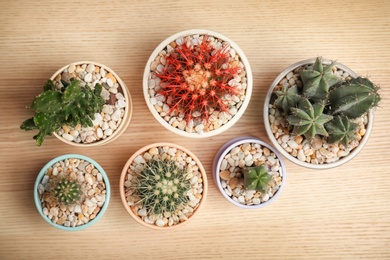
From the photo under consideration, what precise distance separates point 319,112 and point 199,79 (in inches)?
15.5

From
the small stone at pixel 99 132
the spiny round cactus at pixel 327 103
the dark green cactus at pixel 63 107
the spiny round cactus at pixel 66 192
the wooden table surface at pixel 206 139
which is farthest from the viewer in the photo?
the wooden table surface at pixel 206 139

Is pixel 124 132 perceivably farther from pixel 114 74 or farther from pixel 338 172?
pixel 338 172

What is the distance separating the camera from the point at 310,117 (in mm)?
1279

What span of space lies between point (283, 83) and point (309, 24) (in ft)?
1.04

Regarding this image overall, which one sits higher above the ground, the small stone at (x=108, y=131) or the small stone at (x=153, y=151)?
the small stone at (x=108, y=131)

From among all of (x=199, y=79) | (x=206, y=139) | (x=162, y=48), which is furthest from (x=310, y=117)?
(x=162, y=48)

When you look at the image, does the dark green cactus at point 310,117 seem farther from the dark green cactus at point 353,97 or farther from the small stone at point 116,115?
the small stone at point 116,115

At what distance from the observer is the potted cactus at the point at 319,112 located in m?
1.30

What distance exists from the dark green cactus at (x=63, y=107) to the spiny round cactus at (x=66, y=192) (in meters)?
0.18

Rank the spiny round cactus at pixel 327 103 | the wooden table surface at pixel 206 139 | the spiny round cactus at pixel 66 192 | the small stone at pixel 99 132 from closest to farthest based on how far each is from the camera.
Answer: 1. the spiny round cactus at pixel 327 103
2. the spiny round cactus at pixel 66 192
3. the small stone at pixel 99 132
4. the wooden table surface at pixel 206 139

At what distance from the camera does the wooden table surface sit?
5.31 feet

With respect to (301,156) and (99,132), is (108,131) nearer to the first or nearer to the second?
(99,132)

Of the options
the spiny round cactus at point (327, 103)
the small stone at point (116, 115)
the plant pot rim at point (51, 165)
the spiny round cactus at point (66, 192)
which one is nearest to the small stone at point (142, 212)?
the plant pot rim at point (51, 165)

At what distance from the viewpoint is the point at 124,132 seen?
1.63 metres
